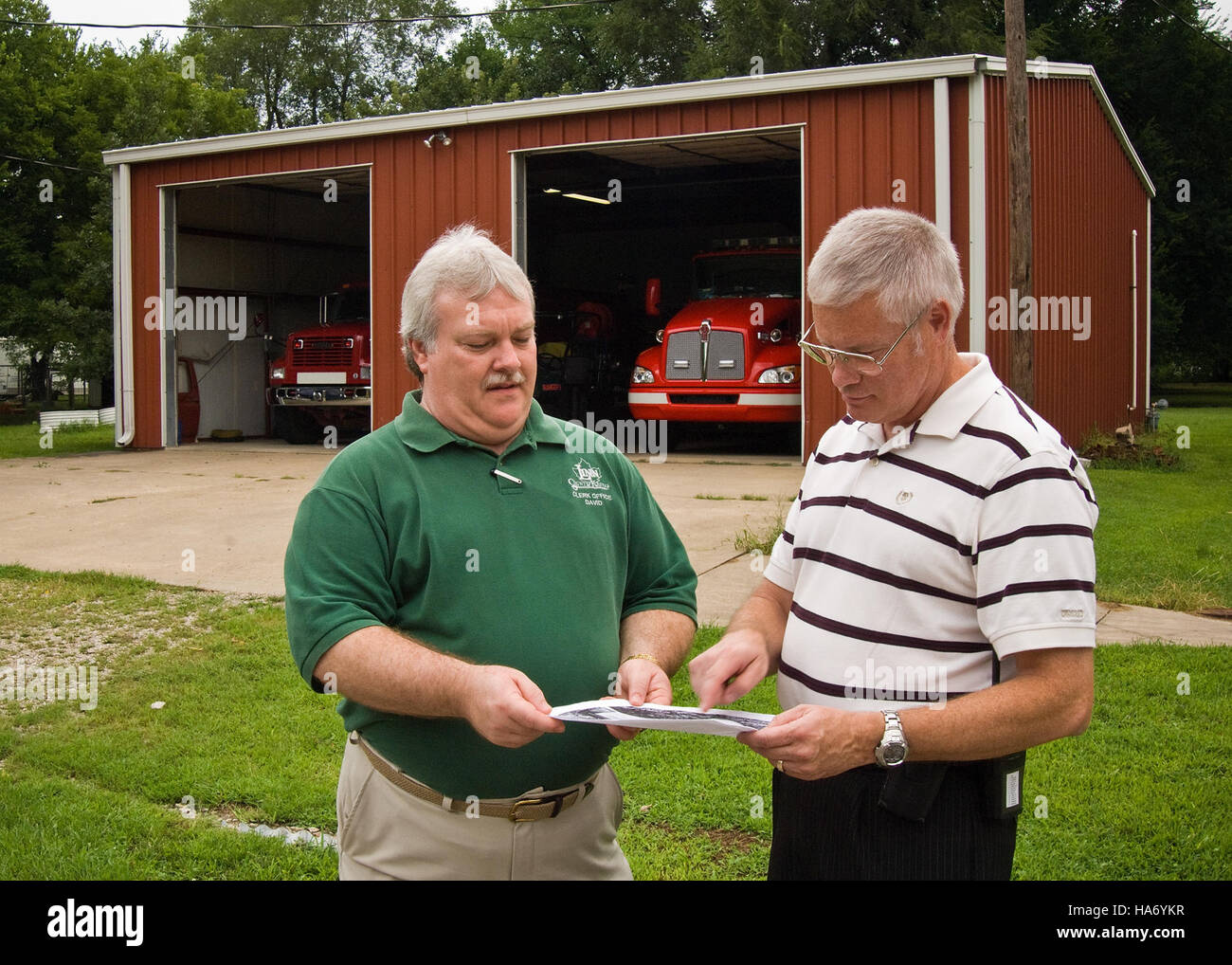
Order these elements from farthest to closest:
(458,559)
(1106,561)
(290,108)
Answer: (290,108)
(1106,561)
(458,559)

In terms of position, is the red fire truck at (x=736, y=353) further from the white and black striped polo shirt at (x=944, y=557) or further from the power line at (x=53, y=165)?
the power line at (x=53, y=165)

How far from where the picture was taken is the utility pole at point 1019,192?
11.9 meters

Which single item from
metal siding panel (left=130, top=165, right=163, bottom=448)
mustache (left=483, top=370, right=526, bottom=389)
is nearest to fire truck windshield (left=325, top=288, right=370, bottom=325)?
metal siding panel (left=130, top=165, right=163, bottom=448)

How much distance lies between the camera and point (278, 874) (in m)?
3.77

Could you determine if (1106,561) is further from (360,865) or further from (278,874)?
(360,865)

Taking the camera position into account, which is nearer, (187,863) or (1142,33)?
(187,863)

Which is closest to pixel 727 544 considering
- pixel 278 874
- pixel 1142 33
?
pixel 278 874

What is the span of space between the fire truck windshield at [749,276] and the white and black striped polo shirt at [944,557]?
609 inches

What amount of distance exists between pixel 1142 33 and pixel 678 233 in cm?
2184

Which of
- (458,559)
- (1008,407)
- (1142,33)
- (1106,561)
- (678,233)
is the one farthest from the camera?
(1142,33)

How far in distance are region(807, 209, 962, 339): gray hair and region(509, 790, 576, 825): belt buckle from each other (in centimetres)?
112

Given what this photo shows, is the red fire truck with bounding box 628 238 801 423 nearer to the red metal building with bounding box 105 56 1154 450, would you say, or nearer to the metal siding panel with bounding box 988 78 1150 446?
the red metal building with bounding box 105 56 1154 450

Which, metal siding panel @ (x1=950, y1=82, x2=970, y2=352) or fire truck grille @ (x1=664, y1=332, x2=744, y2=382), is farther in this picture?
fire truck grille @ (x1=664, y1=332, x2=744, y2=382)

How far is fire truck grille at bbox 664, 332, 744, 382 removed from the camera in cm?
1609
